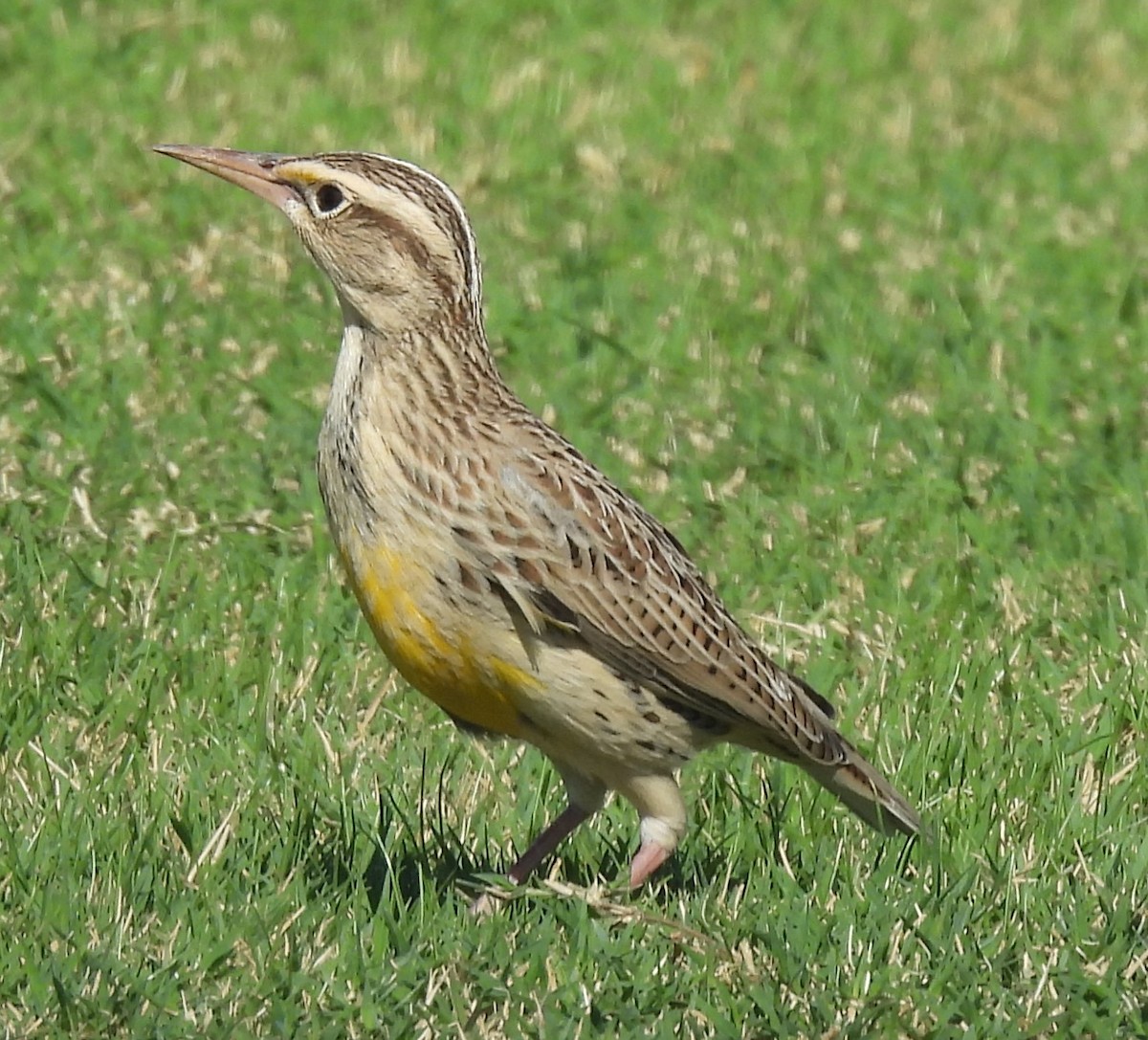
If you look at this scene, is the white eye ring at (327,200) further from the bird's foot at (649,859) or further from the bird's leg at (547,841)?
the bird's foot at (649,859)

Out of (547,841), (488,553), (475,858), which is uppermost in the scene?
(488,553)

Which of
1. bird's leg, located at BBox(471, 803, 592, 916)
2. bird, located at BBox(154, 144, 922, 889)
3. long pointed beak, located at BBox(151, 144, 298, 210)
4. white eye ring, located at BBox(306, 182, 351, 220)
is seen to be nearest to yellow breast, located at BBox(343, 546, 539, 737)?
bird, located at BBox(154, 144, 922, 889)

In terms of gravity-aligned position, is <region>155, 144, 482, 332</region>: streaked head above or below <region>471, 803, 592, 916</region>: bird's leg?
above

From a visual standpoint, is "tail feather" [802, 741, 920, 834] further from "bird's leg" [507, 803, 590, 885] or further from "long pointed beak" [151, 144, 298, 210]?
"long pointed beak" [151, 144, 298, 210]

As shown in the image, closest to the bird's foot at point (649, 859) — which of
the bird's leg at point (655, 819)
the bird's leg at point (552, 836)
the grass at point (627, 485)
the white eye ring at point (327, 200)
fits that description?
the bird's leg at point (655, 819)

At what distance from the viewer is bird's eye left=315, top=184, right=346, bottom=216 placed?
20.3 feet

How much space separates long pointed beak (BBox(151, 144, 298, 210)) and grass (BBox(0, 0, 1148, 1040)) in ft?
5.26

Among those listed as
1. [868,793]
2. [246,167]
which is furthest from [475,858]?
[246,167]

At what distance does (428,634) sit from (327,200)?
1.18 metres

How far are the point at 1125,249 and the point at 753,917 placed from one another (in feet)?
20.1

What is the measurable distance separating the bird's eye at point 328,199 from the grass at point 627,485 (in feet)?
5.21

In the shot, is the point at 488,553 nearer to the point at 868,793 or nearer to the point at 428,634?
the point at 428,634

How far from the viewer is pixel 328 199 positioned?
6211 mm

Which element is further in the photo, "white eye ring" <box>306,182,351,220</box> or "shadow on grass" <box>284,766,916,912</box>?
"shadow on grass" <box>284,766,916,912</box>
